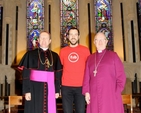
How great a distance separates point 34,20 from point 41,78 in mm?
8960

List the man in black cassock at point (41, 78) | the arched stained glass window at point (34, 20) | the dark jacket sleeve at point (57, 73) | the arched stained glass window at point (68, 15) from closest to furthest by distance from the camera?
1. the man in black cassock at point (41, 78)
2. the dark jacket sleeve at point (57, 73)
3. the arched stained glass window at point (34, 20)
4. the arched stained glass window at point (68, 15)

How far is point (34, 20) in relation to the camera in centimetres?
1191

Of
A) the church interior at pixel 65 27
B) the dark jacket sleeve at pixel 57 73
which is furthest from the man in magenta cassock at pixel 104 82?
the church interior at pixel 65 27

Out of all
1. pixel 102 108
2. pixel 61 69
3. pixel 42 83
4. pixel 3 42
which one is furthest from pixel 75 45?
pixel 3 42

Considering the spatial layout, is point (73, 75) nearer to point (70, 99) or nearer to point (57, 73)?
point (57, 73)

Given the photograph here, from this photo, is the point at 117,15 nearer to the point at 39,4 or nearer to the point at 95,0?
the point at 95,0

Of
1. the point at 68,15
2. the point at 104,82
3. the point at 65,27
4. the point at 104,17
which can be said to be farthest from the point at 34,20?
the point at 104,82

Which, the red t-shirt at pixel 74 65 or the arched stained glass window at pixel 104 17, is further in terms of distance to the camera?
the arched stained glass window at pixel 104 17

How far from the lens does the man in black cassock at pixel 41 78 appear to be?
10.7 ft

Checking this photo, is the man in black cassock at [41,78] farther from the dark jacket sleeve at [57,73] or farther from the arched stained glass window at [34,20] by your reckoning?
the arched stained glass window at [34,20]

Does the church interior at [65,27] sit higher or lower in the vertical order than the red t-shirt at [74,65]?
higher

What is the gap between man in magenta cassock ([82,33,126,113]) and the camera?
3139 mm

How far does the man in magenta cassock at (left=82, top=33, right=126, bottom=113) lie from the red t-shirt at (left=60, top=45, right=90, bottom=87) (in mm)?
186

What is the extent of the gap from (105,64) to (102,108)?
604 mm
